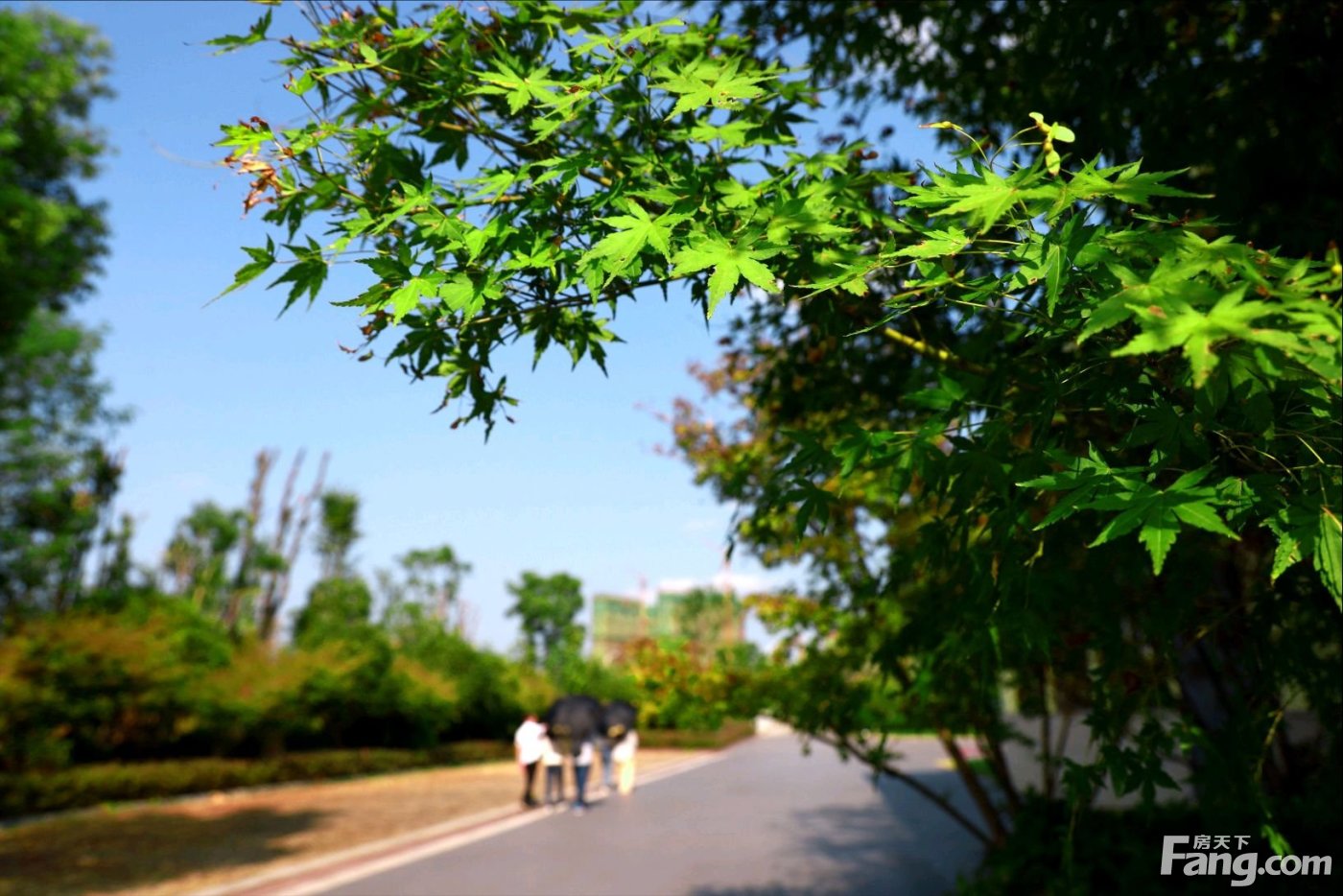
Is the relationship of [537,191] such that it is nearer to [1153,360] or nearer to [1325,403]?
[1153,360]

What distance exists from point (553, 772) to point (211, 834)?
5.00m

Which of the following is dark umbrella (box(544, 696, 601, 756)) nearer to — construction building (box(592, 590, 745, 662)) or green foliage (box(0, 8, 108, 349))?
green foliage (box(0, 8, 108, 349))

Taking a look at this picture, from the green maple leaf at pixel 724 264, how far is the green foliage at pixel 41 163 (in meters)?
15.2

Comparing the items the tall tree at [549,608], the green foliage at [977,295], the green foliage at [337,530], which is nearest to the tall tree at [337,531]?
the green foliage at [337,530]

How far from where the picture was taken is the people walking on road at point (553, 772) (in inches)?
607

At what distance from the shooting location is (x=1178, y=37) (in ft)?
17.2

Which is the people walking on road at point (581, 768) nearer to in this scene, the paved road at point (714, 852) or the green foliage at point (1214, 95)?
the paved road at point (714, 852)

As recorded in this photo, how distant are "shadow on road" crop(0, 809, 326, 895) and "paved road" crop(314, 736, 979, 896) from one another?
2452 mm

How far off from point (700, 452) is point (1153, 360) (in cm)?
851

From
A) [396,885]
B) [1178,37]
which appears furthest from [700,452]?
[1178,37]

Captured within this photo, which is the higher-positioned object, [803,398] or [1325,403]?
[803,398]

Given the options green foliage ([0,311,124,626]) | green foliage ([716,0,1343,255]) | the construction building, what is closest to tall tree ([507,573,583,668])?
the construction building

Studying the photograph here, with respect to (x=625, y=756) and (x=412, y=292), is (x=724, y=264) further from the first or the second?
(x=625, y=756)

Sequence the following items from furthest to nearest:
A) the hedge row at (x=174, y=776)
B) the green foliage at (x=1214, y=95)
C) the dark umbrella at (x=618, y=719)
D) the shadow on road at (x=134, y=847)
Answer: the dark umbrella at (x=618, y=719), the hedge row at (x=174, y=776), the shadow on road at (x=134, y=847), the green foliage at (x=1214, y=95)
